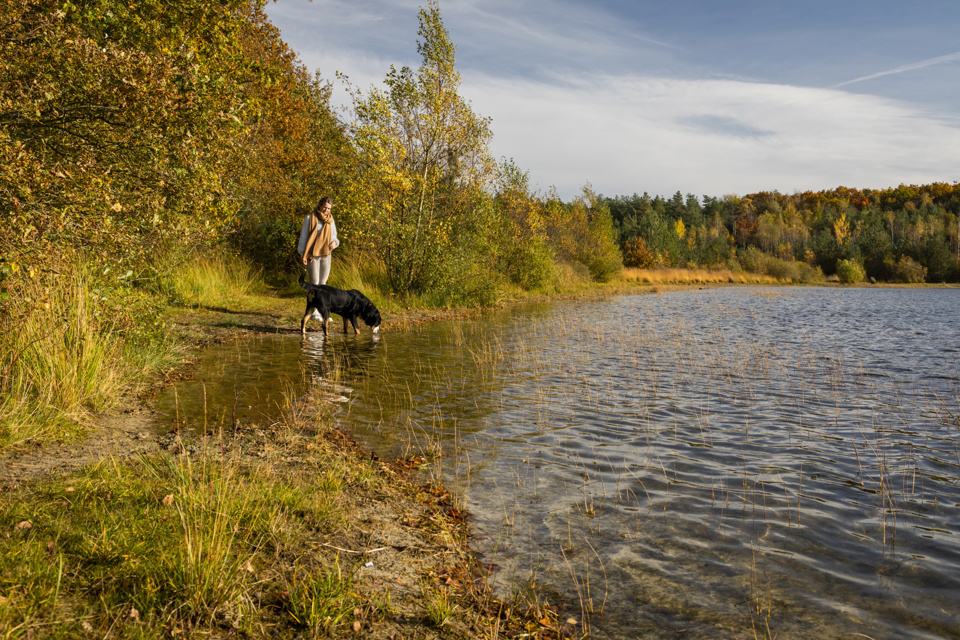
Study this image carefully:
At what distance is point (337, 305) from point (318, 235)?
1.55 meters

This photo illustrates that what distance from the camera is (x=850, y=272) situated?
6531 centimetres

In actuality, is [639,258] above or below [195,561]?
above

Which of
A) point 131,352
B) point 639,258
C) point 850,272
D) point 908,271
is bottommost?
point 131,352

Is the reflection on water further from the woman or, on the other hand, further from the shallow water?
the woman

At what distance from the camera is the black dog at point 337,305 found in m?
11.6

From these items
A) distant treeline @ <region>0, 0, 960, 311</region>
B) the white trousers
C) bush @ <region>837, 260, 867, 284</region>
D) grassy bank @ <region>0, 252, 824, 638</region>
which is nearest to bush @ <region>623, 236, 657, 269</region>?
distant treeline @ <region>0, 0, 960, 311</region>

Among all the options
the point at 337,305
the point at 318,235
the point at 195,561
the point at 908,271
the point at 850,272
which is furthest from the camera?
the point at 908,271

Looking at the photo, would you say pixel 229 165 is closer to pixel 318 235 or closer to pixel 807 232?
pixel 318 235

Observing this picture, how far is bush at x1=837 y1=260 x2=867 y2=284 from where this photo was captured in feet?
214

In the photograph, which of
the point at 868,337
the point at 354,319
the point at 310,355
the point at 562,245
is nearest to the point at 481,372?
the point at 310,355

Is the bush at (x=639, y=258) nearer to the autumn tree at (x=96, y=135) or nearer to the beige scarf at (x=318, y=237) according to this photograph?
the beige scarf at (x=318, y=237)

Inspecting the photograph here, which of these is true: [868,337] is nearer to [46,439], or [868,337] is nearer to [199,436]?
[199,436]

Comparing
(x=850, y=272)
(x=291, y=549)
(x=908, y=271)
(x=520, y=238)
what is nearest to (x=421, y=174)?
(x=520, y=238)

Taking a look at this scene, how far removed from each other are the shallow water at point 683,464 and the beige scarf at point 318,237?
184 centimetres
